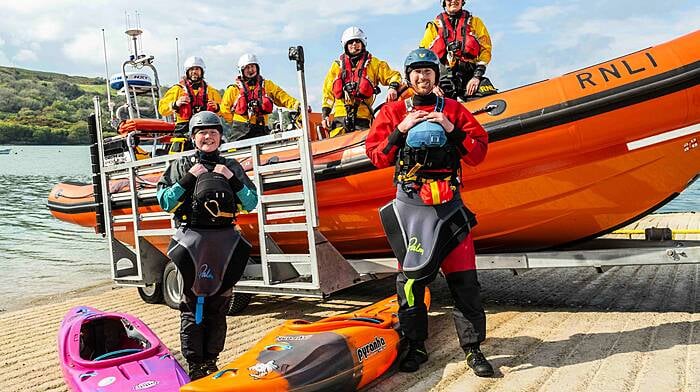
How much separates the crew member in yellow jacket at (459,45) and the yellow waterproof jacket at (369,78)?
0.50 meters

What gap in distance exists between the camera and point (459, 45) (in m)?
4.45

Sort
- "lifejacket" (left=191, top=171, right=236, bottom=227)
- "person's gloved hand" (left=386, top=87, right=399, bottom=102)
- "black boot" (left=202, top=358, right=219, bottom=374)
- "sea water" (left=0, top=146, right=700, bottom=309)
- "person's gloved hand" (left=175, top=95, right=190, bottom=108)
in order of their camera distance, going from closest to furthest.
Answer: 1. "lifejacket" (left=191, top=171, right=236, bottom=227)
2. "black boot" (left=202, top=358, right=219, bottom=374)
3. "person's gloved hand" (left=386, top=87, right=399, bottom=102)
4. "person's gloved hand" (left=175, top=95, right=190, bottom=108)
5. "sea water" (left=0, top=146, right=700, bottom=309)

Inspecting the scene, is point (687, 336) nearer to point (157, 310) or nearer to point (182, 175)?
point (182, 175)

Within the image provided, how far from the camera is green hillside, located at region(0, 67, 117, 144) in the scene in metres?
66.4

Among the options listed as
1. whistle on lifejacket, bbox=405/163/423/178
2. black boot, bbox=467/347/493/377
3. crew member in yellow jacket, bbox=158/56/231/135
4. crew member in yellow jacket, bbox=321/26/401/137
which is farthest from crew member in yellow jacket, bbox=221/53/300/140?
black boot, bbox=467/347/493/377

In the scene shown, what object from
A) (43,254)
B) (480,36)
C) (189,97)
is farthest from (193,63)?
(43,254)

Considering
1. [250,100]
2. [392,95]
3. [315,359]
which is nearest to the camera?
[315,359]

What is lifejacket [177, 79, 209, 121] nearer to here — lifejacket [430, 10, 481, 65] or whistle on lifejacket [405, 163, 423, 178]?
lifejacket [430, 10, 481, 65]

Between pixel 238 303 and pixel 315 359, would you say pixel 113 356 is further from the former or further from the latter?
pixel 238 303

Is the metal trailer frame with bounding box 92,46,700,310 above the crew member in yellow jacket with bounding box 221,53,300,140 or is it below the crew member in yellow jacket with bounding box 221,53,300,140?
below

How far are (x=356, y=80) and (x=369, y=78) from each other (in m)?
0.11

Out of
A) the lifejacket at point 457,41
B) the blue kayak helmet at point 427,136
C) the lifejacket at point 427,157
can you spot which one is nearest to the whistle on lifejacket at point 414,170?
the lifejacket at point 427,157

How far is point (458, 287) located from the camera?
9.68 ft

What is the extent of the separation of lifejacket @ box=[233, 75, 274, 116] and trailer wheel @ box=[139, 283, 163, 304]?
1841mm
